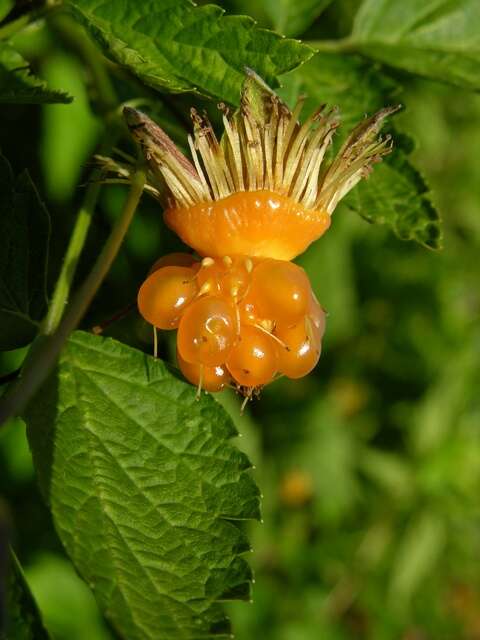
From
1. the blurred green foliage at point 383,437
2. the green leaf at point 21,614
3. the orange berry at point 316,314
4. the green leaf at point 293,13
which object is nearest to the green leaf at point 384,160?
the green leaf at point 293,13

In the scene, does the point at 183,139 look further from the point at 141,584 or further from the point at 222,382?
the point at 141,584

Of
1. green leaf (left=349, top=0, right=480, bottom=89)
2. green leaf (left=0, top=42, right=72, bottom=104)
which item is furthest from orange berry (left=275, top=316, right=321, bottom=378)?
green leaf (left=349, top=0, right=480, bottom=89)

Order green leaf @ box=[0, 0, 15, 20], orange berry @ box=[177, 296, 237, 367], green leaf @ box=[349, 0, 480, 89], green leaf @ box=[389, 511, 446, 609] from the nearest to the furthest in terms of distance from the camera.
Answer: orange berry @ box=[177, 296, 237, 367]
green leaf @ box=[0, 0, 15, 20]
green leaf @ box=[349, 0, 480, 89]
green leaf @ box=[389, 511, 446, 609]

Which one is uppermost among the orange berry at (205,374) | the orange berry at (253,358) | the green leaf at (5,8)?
the green leaf at (5,8)

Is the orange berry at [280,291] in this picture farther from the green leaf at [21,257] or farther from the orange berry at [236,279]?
the green leaf at [21,257]

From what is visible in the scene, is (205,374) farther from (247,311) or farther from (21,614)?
(21,614)

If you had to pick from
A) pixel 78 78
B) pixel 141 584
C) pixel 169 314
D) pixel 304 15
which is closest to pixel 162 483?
pixel 141 584

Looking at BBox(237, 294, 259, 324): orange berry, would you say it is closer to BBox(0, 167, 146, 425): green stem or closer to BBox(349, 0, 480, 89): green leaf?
BBox(0, 167, 146, 425): green stem
